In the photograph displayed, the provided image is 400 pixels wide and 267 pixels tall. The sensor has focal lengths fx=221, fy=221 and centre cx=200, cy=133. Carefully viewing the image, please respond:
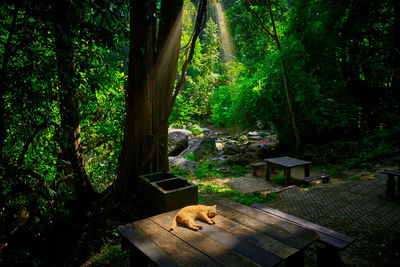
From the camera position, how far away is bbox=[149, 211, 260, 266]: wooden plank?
1.55 meters

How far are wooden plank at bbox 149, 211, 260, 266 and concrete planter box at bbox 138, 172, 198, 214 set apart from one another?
35.7 inches

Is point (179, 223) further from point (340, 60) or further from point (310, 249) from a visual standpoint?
point (340, 60)

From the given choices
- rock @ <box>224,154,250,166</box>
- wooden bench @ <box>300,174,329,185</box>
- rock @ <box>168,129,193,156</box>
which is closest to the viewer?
wooden bench @ <box>300,174,329,185</box>

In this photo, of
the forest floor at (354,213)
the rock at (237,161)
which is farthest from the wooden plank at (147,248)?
the rock at (237,161)

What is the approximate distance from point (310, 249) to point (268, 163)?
432 cm

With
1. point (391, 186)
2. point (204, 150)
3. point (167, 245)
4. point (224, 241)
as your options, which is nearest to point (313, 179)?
point (391, 186)

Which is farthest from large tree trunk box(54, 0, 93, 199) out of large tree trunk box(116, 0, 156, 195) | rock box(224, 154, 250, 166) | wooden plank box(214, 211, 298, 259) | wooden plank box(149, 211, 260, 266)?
rock box(224, 154, 250, 166)

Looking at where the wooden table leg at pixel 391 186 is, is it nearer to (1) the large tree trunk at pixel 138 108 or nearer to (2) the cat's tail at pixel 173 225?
(2) the cat's tail at pixel 173 225

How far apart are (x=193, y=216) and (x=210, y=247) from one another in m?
0.50

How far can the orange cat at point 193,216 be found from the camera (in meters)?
2.07

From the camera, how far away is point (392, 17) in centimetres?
681

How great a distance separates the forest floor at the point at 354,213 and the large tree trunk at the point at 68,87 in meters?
1.36

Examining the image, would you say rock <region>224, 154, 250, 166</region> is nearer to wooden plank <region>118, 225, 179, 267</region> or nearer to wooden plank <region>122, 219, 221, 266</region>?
wooden plank <region>122, 219, 221, 266</region>

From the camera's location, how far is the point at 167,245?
180 cm
